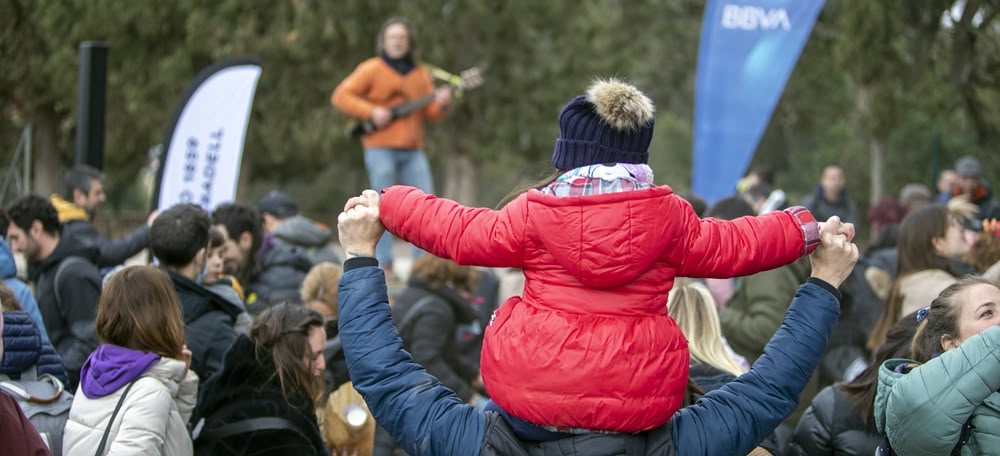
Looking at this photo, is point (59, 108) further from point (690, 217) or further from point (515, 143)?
point (690, 217)

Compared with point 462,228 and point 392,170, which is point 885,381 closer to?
point 462,228

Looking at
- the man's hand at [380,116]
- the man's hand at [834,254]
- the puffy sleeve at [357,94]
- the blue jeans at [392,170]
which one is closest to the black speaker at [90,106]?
the puffy sleeve at [357,94]

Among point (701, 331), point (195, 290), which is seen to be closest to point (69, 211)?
point (195, 290)

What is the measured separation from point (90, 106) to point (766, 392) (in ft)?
20.3

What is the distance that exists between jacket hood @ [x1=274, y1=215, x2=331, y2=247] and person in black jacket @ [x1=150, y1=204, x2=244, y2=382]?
2.48 meters

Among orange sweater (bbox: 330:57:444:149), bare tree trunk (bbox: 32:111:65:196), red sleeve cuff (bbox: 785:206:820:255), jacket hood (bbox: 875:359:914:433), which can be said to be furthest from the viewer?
bare tree trunk (bbox: 32:111:65:196)

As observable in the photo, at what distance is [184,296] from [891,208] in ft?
22.6

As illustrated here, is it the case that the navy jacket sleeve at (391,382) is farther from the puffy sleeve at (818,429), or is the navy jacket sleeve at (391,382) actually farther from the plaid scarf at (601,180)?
the puffy sleeve at (818,429)

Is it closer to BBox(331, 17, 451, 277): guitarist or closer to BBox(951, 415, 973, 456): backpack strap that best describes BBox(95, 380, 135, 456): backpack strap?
BBox(951, 415, 973, 456): backpack strap

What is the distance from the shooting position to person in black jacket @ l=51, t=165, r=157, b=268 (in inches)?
253

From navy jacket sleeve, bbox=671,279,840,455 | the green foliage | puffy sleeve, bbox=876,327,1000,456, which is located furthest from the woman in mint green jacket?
the green foliage

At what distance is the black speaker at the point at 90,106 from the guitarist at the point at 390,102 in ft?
6.71

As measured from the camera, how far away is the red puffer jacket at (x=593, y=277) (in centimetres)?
277

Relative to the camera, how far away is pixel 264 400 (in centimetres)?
434
